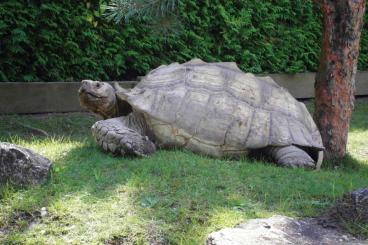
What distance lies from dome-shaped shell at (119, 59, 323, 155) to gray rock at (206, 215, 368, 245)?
1889mm

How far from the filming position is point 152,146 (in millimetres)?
4918

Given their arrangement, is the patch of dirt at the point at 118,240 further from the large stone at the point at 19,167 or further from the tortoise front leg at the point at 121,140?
the tortoise front leg at the point at 121,140

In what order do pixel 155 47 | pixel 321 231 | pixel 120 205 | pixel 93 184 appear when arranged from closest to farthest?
pixel 321 231, pixel 120 205, pixel 93 184, pixel 155 47

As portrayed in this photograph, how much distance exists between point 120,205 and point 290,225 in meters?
1.14

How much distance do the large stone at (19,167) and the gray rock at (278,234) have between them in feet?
5.01

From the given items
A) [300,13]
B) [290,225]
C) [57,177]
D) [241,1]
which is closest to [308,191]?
[290,225]

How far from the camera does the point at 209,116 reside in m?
5.13

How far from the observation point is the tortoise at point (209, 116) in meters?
5.12

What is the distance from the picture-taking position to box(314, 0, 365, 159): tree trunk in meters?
5.60

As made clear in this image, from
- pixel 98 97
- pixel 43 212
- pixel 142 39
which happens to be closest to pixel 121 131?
pixel 98 97

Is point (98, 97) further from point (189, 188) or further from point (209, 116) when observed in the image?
point (189, 188)

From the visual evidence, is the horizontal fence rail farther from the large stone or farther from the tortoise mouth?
the large stone

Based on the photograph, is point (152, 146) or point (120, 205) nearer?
point (120, 205)

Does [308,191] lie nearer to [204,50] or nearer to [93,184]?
[93,184]
